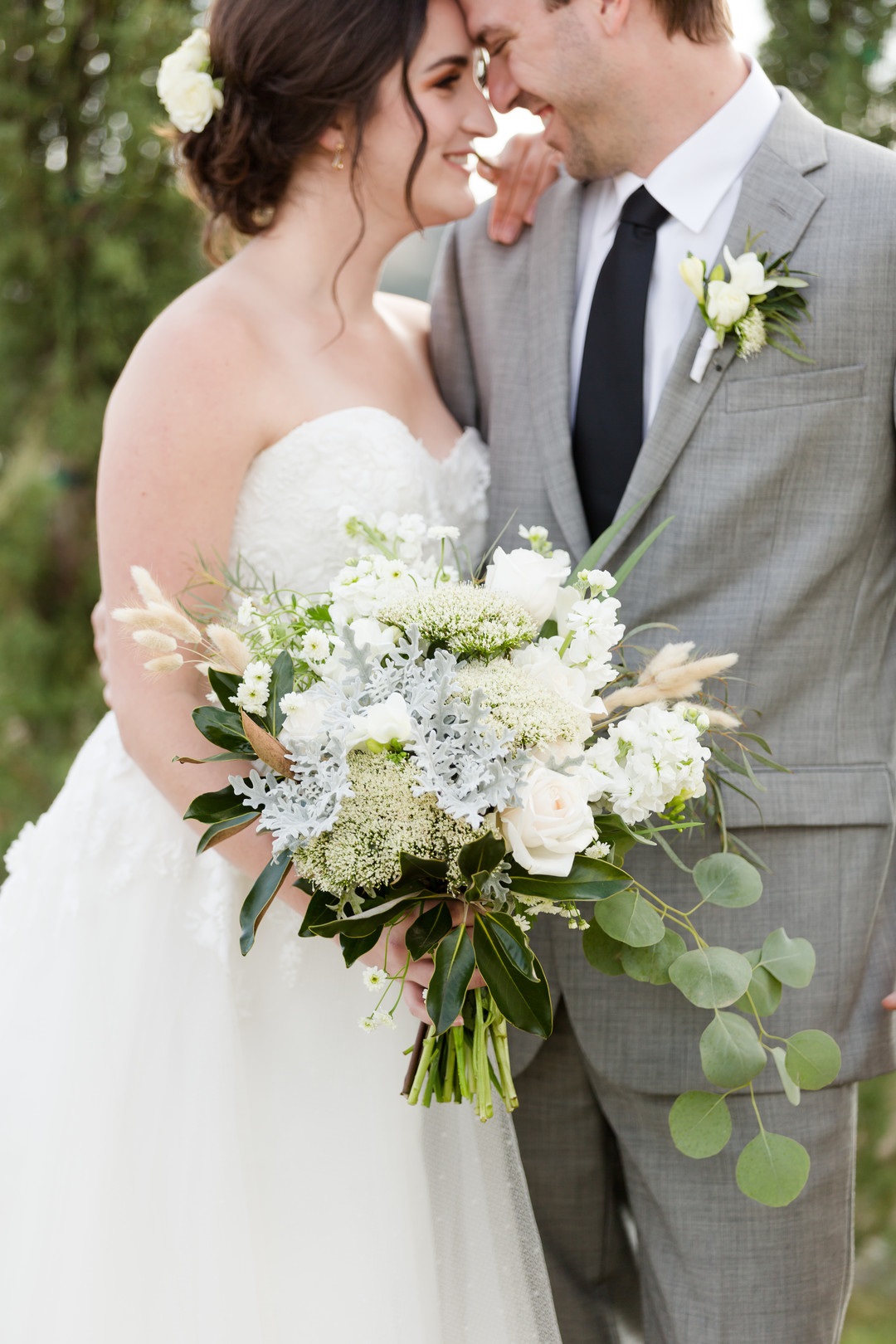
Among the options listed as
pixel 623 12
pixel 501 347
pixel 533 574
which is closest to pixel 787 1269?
pixel 533 574

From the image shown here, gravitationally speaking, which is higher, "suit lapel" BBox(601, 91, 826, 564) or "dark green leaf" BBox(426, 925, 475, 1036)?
"suit lapel" BBox(601, 91, 826, 564)

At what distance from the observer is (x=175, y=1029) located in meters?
1.85

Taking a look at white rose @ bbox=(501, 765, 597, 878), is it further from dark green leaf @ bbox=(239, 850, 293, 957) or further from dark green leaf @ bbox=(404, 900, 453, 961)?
dark green leaf @ bbox=(239, 850, 293, 957)

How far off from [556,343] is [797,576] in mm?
603

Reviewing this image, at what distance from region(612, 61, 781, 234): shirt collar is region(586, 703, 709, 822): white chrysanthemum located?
104cm

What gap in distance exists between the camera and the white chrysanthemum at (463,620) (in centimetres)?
141

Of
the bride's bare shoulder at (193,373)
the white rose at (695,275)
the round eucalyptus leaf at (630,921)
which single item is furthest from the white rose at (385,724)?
the white rose at (695,275)

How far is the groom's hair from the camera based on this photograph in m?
2.05

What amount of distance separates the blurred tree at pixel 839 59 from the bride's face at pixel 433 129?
1.09m

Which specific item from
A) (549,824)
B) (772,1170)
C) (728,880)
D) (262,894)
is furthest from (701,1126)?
(262,894)

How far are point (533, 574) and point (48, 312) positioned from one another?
2.25 meters

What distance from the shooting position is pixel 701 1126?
5.06ft

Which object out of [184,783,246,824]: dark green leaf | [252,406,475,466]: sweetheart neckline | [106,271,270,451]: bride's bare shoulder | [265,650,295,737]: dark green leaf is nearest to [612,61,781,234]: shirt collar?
[252,406,475,466]: sweetheart neckline

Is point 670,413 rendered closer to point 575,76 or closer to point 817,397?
point 817,397
